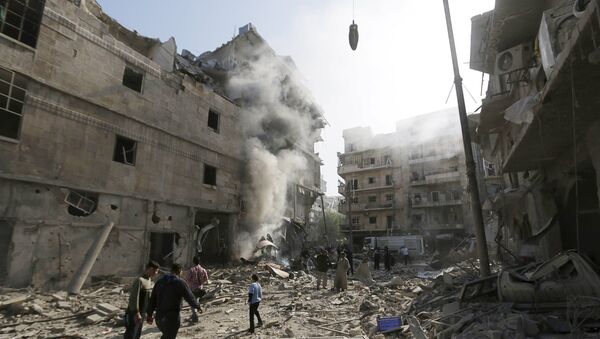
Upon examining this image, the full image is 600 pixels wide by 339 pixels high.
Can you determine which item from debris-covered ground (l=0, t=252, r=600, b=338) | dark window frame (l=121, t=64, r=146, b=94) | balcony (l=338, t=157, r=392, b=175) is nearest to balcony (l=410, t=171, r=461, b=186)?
balcony (l=338, t=157, r=392, b=175)

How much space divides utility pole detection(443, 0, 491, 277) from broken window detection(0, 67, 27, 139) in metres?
14.3

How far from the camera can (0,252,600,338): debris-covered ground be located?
5223mm

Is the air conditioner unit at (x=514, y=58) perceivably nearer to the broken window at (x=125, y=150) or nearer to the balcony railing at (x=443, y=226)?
the broken window at (x=125, y=150)

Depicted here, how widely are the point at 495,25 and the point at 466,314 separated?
32.1ft

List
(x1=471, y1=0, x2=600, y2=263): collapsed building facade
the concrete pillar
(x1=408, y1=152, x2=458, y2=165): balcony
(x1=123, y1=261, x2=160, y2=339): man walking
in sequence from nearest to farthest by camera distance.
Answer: (x1=123, y1=261, x2=160, y2=339): man walking → (x1=471, y1=0, x2=600, y2=263): collapsed building facade → the concrete pillar → (x1=408, y1=152, x2=458, y2=165): balcony

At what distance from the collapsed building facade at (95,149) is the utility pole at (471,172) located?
509 inches

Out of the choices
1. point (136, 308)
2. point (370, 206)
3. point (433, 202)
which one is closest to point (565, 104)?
point (136, 308)

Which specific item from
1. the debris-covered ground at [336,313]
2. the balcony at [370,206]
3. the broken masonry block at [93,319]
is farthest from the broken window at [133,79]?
the balcony at [370,206]

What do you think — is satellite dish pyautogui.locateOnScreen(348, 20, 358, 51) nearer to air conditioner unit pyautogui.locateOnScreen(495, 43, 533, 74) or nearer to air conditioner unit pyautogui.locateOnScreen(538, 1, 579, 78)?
air conditioner unit pyautogui.locateOnScreen(495, 43, 533, 74)

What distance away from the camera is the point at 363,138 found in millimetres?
52906

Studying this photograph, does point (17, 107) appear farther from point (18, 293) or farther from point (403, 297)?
point (403, 297)

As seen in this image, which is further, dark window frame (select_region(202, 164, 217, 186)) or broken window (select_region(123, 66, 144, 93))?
dark window frame (select_region(202, 164, 217, 186))

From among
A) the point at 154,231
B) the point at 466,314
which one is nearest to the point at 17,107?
the point at 154,231

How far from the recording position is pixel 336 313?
891 centimetres
